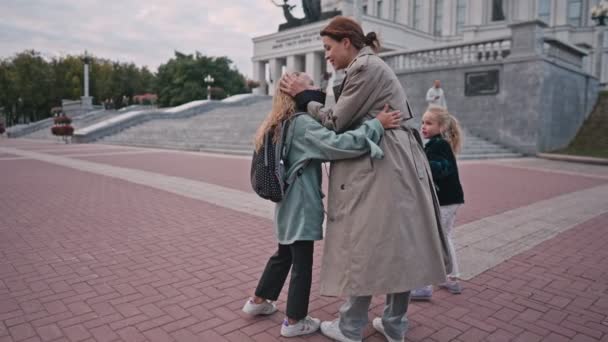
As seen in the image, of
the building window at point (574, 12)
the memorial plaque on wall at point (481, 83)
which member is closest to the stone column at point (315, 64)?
the memorial plaque on wall at point (481, 83)

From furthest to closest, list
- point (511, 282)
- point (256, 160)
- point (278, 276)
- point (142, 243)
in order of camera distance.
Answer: point (142, 243) → point (511, 282) → point (278, 276) → point (256, 160)

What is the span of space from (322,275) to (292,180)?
605 millimetres

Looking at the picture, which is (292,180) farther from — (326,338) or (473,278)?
(473,278)

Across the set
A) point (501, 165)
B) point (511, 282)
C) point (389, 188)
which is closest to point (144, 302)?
point (389, 188)

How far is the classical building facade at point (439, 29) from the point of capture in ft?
120

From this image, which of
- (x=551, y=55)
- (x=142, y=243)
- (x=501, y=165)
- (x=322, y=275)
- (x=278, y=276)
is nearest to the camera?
(x=322, y=275)

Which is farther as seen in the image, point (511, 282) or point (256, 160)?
point (511, 282)

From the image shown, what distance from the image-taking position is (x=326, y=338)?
2.88m

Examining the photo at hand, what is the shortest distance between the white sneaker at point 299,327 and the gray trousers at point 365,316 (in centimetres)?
25

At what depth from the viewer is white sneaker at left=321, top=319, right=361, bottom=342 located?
2775 millimetres

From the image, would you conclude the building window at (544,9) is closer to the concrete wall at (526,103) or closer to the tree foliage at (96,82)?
the concrete wall at (526,103)

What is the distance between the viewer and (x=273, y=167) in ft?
8.93

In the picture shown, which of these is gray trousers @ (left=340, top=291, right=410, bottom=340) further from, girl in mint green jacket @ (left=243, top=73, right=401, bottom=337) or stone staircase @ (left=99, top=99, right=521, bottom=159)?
stone staircase @ (left=99, top=99, right=521, bottom=159)

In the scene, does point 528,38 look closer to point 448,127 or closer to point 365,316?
point 448,127
